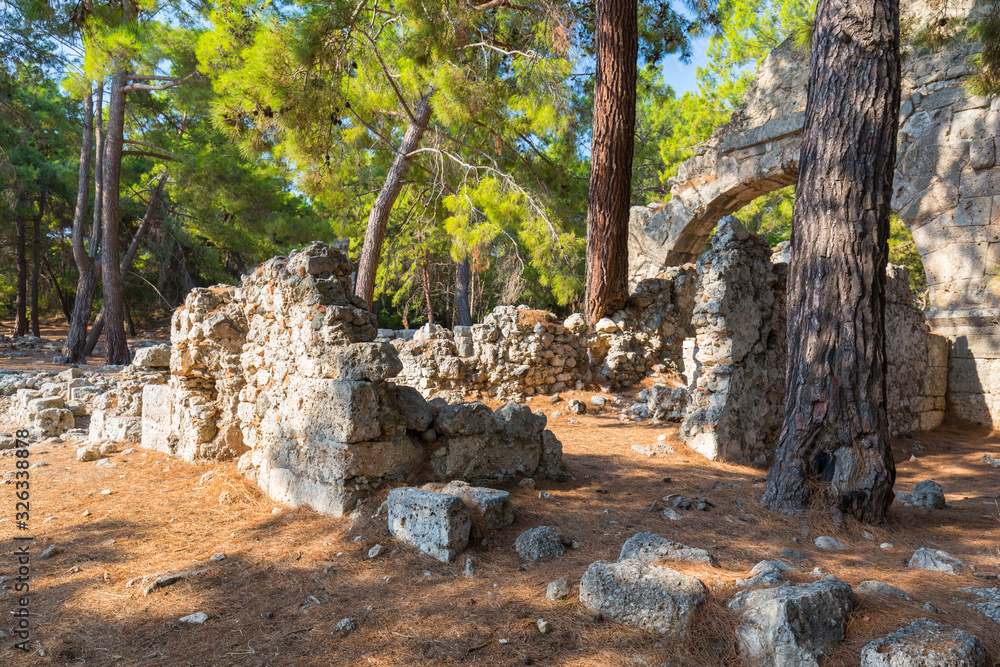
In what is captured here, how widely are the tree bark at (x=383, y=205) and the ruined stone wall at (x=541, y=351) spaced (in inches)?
52.4

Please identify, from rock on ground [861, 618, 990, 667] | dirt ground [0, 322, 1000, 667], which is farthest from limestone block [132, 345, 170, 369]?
rock on ground [861, 618, 990, 667]

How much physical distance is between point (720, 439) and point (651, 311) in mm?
4388

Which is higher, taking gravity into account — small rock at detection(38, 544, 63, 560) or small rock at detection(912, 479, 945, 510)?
small rock at detection(912, 479, 945, 510)

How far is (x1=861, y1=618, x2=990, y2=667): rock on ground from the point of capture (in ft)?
6.74

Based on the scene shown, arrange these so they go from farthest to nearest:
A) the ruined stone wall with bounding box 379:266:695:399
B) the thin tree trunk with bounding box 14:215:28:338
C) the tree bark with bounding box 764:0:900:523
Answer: the thin tree trunk with bounding box 14:215:28:338 → the ruined stone wall with bounding box 379:266:695:399 → the tree bark with bounding box 764:0:900:523

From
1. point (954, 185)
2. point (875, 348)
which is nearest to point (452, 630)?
point (875, 348)

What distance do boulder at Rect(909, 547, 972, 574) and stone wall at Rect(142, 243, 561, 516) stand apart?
2.40 m

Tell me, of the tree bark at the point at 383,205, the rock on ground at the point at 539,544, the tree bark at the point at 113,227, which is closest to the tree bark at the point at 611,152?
the tree bark at the point at 383,205

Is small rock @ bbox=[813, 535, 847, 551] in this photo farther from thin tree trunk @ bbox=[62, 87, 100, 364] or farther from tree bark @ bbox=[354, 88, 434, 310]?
thin tree trunk @ bbox=[62, 87, 100, 364]

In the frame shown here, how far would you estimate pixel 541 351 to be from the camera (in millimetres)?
8648

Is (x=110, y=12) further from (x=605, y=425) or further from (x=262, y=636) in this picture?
(x=605, y=425)

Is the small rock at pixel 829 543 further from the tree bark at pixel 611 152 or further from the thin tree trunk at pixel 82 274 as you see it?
the thin tree trunk at pixel 82 274

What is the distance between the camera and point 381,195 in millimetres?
9938

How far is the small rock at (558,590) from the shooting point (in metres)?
2.86
